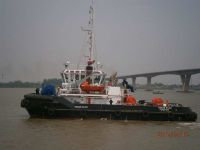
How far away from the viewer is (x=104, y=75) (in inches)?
832

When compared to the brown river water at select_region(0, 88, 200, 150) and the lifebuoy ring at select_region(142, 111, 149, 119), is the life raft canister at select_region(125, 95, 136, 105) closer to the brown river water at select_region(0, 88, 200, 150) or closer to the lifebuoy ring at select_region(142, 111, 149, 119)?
the lifebuoy ring at select_region(142, 111, 149, 119)

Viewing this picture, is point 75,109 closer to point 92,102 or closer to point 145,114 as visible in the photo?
point 92,102

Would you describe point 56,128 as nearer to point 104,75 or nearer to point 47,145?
point 47,145

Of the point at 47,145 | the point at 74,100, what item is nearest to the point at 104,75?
the point at 74,100

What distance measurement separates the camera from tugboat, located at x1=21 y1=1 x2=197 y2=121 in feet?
63.5

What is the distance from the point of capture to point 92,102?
797 inches

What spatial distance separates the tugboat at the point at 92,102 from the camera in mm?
19352

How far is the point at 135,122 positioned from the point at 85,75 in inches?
166

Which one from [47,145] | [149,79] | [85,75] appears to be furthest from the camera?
[149,79]

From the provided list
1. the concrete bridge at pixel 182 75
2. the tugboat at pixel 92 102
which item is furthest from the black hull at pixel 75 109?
the concrete bridge at pixel 182 75

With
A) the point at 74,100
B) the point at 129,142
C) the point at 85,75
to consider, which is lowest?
the point at 129,142

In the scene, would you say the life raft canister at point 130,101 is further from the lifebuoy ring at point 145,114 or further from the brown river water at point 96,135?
the brown river water at point 96,135

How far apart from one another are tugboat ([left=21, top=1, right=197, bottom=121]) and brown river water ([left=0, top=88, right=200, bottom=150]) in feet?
1.51

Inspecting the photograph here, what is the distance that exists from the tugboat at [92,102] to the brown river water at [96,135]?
0.46m
